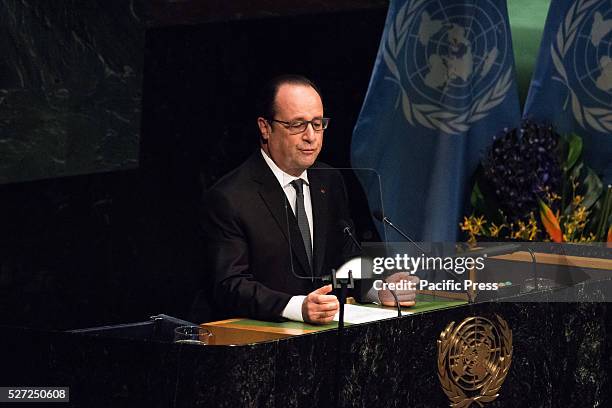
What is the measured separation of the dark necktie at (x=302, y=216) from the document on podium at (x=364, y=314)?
0.22m

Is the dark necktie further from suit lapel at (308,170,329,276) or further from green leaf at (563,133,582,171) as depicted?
green leaf at (563,133,582,171)

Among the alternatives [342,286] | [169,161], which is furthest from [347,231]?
[169,161]

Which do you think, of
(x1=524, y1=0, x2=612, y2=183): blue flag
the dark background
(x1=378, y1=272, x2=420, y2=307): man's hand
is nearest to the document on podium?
(x1=378, y1=272, x2=420, y2=307): man's hand

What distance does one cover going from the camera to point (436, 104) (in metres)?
6.33

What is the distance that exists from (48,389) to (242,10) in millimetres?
3599

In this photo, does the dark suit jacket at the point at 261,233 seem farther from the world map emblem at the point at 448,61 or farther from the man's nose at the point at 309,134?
the world map emblem at the point at 448,61

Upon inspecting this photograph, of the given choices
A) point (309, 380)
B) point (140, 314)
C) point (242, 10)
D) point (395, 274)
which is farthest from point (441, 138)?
point (309, 380)

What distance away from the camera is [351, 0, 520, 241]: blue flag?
20.6ft

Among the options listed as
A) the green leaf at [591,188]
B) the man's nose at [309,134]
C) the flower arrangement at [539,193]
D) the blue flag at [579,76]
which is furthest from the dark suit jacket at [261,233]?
the blue flag at [579,76]

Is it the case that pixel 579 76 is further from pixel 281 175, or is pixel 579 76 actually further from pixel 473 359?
pixel 473 359

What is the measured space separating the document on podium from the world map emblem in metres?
2.38

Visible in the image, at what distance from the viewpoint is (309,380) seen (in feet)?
11.8

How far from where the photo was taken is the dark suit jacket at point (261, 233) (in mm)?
4094

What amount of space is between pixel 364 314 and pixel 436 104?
255 cm
